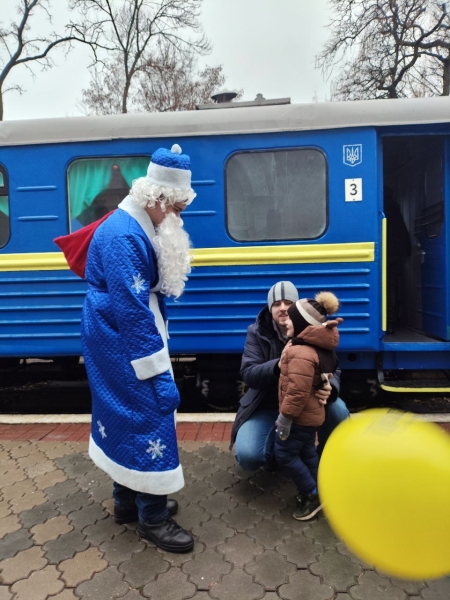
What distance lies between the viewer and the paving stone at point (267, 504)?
2.74 meters

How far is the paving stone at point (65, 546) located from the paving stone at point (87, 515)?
9 cm

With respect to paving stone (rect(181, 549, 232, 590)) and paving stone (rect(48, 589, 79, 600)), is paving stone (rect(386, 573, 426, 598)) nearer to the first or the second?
paving stone (rect(181, 549, 232, 590))

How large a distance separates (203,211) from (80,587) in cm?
304

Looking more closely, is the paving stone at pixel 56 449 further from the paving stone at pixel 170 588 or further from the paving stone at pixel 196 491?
the paving stone at pixel 170 588

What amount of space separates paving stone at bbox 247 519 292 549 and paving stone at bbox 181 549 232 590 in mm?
247

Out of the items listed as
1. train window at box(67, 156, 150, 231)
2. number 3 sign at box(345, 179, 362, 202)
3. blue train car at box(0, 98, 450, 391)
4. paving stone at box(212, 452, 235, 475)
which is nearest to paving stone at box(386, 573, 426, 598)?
paving stone at box(212, 452, 235, 475)

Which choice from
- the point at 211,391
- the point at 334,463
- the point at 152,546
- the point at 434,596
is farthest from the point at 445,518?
the point at 211,391

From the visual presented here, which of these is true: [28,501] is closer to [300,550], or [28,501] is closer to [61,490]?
[61,490]

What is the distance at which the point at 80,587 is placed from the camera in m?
2.17

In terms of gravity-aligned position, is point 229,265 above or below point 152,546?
above

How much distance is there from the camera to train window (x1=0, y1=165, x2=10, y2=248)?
454 cm

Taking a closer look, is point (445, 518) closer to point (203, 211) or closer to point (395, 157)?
point (203, 211)

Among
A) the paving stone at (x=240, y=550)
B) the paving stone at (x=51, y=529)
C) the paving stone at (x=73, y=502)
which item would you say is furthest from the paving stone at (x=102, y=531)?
the paving stone at (x=240, y=550)

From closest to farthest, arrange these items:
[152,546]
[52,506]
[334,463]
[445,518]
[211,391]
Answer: [445,518]
[334,463]
[152,546]
[52,506]
[211,391]
